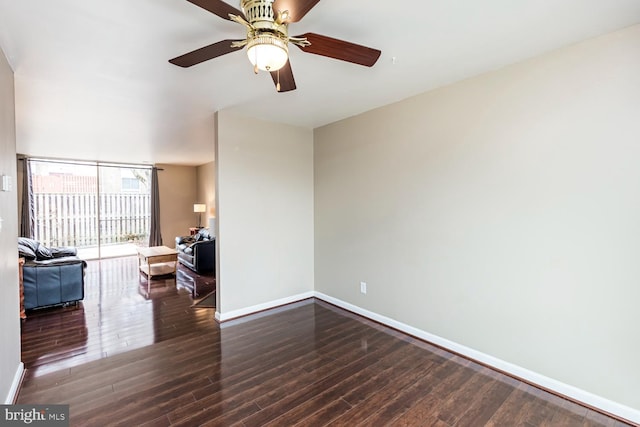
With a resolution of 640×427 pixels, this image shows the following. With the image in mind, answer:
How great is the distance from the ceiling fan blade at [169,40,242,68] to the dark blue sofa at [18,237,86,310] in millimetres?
3565

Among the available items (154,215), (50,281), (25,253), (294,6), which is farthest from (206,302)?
(154,215)

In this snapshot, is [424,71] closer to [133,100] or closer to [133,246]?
[133,100]

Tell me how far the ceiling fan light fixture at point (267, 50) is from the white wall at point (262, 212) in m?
2.13

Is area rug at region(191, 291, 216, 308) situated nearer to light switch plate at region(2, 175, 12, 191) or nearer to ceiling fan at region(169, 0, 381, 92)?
light switch plate at region(2, 175, 12, 191)

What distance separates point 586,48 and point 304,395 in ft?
10.2

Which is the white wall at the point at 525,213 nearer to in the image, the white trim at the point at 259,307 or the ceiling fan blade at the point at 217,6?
the white trim at the point at 259,307

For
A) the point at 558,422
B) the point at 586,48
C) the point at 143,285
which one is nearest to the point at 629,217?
the point at 586,48

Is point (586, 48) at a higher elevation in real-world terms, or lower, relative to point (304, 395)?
higher

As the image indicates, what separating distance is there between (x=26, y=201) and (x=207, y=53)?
7642mm

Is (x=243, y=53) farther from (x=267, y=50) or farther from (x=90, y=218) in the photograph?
(x=90, y=218)

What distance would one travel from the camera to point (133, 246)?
819cm

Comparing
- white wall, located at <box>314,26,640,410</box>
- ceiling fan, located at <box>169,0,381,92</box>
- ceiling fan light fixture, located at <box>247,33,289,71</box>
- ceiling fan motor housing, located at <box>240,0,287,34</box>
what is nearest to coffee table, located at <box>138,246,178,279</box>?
white wall, located at <box>314,26,640,410</box>

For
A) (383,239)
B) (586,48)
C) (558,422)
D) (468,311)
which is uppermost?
(586,48)

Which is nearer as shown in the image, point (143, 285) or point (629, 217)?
point (629, 217)
